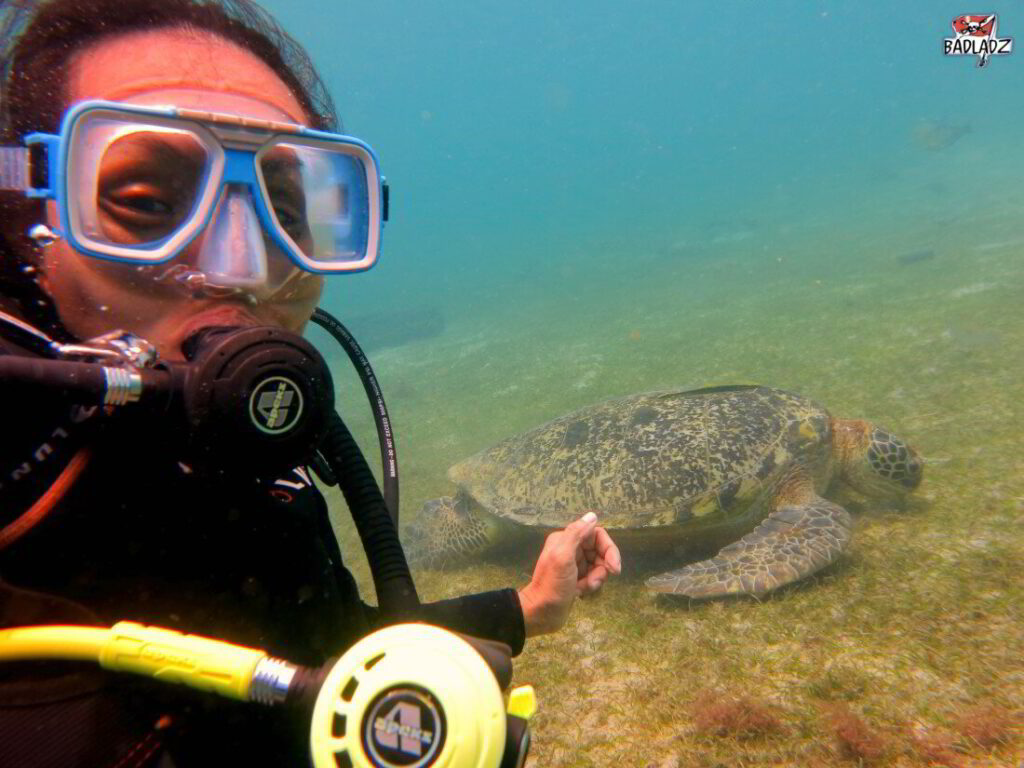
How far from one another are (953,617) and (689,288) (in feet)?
63.3

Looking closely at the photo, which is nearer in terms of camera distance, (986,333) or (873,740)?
(873,740)

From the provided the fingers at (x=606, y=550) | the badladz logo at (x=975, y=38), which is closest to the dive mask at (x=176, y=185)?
the fingers at (x=606, y=550)

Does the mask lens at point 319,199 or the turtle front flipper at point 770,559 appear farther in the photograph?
the turtle front flipper at point 770,559

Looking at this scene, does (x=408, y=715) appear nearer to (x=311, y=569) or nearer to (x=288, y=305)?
(x=311, y=569)

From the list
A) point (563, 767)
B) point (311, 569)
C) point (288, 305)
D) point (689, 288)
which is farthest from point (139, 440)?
point (689, 288)

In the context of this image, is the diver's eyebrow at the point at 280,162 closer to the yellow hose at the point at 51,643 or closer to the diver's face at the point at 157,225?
the diver's face at the point at 157,225

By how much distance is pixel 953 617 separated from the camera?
10.1ft

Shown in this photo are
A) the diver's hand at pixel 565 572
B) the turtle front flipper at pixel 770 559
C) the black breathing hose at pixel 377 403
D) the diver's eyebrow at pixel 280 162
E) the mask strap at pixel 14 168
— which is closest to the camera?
the mask strap at pixel 14 168

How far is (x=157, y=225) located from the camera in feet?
3.92

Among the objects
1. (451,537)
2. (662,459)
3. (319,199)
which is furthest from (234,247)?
(451,537)

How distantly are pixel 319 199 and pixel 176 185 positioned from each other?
0.43 m

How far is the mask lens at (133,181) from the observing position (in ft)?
3.70

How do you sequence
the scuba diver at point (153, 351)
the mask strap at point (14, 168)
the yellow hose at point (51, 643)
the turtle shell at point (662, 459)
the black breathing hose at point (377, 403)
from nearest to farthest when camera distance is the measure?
the yellow hose at point (51, 643), the scuba diver at point (153, 351), the mask strap at point (14, 168), the black breathing hose at point (377, 403), the turtle shell at point (662, 459)

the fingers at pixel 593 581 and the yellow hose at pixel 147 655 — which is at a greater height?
the yellow hose at pixel 147 655
